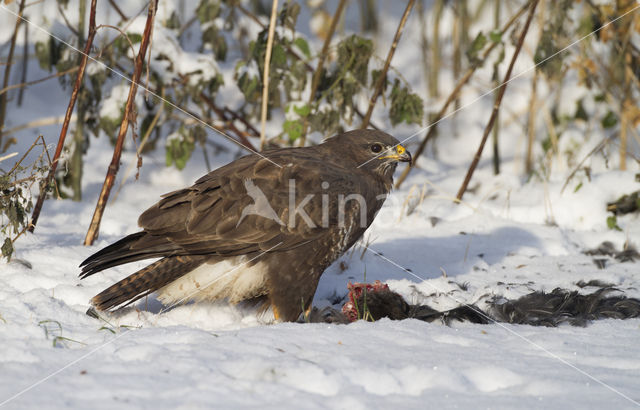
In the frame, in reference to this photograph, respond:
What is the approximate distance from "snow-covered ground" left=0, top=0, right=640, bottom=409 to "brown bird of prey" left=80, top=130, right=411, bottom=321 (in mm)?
174

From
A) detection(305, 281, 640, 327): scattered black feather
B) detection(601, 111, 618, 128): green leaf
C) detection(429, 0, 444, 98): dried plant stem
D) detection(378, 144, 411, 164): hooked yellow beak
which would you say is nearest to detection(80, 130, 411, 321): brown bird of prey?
detection(305, 281, 640, 327): scattered black feather

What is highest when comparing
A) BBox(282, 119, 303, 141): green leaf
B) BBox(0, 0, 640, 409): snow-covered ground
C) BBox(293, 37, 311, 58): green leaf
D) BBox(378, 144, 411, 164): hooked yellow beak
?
BBox(293, 37, 311, 58): green leaf

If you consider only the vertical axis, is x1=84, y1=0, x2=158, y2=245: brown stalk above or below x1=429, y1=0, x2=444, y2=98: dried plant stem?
below

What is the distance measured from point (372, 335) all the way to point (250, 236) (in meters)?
0.84

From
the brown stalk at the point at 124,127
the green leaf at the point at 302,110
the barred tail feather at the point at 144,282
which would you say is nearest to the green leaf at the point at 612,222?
the green leaf at the point at 302,110

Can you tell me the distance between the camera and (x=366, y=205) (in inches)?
133

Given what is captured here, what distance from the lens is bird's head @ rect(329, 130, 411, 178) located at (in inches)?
145

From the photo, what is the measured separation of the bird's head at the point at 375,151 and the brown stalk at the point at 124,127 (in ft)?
3.94

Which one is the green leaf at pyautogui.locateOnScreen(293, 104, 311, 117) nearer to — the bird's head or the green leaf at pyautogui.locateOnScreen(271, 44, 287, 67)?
the green leaf at pyautogui.locateOnScreen(271, 44, 287, 67)

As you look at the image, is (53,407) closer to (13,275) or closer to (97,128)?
(13,275)

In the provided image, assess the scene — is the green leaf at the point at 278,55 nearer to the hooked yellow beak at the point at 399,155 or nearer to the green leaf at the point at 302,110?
the green leaf at the point at 302,110

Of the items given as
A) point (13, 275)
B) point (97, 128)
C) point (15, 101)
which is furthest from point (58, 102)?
point (13, 275)

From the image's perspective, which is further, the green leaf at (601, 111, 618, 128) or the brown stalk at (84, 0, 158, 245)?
the green leaf at (601, 111, 618, 128)

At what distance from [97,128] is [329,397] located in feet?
10.8
